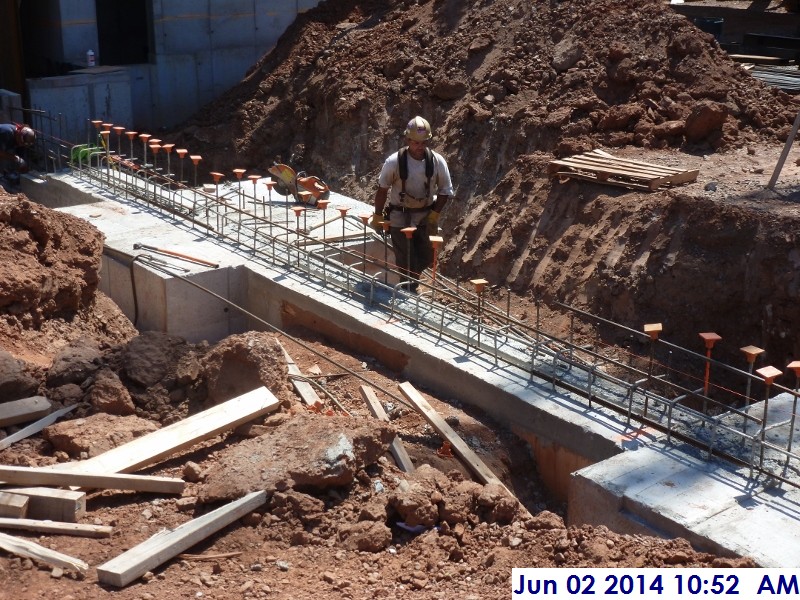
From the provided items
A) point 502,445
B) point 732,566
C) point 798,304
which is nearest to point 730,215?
point 798,304

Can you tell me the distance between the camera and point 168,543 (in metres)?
5.58

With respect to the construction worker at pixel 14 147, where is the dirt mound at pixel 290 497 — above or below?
below

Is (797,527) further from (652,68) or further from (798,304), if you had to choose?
(652,68)

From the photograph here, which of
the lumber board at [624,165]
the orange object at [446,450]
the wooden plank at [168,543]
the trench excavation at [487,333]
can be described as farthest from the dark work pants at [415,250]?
the wooden plank at [168,543]

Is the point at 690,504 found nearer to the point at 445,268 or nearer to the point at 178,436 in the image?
the point at 178,436

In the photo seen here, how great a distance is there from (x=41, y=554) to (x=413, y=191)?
18.4ft

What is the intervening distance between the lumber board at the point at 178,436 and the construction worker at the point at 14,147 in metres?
7.84

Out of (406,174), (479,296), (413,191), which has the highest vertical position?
(406,174)

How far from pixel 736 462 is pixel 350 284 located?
439 centimetres

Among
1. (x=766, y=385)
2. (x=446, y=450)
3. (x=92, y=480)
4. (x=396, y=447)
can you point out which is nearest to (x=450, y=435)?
(x=446, y=450)

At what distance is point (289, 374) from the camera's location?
864 cm

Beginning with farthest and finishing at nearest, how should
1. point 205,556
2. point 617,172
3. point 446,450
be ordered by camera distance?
point 617,172 → point 446,450 → point 205,556

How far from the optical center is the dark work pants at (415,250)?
413 inches

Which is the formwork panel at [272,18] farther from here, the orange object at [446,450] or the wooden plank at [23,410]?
the orange object at [446,450]
